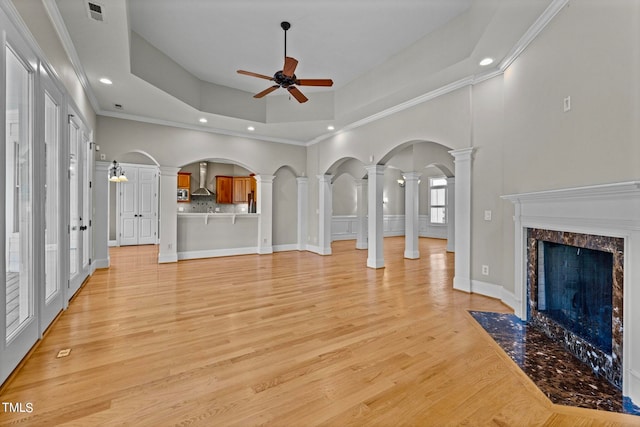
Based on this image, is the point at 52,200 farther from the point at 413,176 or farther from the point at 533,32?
the point at 413,176

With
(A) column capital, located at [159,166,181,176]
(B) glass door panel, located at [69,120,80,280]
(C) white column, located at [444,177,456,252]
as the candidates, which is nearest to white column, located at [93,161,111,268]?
(A) column capital, located at [159,166,181,176]

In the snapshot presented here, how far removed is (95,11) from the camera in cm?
285

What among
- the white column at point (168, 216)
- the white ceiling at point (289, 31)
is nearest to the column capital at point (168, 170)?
the white column at point (168, 216)

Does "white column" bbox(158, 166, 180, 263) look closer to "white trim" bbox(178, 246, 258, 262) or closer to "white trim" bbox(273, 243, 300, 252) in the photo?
"white trim" bbox(178, 246, 258, 262)

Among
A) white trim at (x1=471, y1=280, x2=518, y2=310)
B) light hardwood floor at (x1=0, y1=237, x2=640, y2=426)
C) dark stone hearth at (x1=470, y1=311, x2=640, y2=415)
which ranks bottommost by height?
dark stone hearth at (x1=470, y1=311, x2=640, y2=415)

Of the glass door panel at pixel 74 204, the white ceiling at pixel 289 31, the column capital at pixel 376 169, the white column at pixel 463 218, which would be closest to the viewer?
the white ceiling at pixel 289 31

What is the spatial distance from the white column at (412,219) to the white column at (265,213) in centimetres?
357

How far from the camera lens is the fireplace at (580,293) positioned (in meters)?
2.01

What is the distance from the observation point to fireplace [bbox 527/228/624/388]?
6.59 ft

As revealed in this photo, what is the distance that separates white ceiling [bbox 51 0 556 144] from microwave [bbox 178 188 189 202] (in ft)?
14.8

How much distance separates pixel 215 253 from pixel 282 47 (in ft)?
16.0

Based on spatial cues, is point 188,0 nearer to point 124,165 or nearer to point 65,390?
point 65,390

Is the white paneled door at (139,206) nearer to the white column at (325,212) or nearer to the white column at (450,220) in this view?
the white column at (325,212)

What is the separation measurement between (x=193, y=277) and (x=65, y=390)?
125 inches
